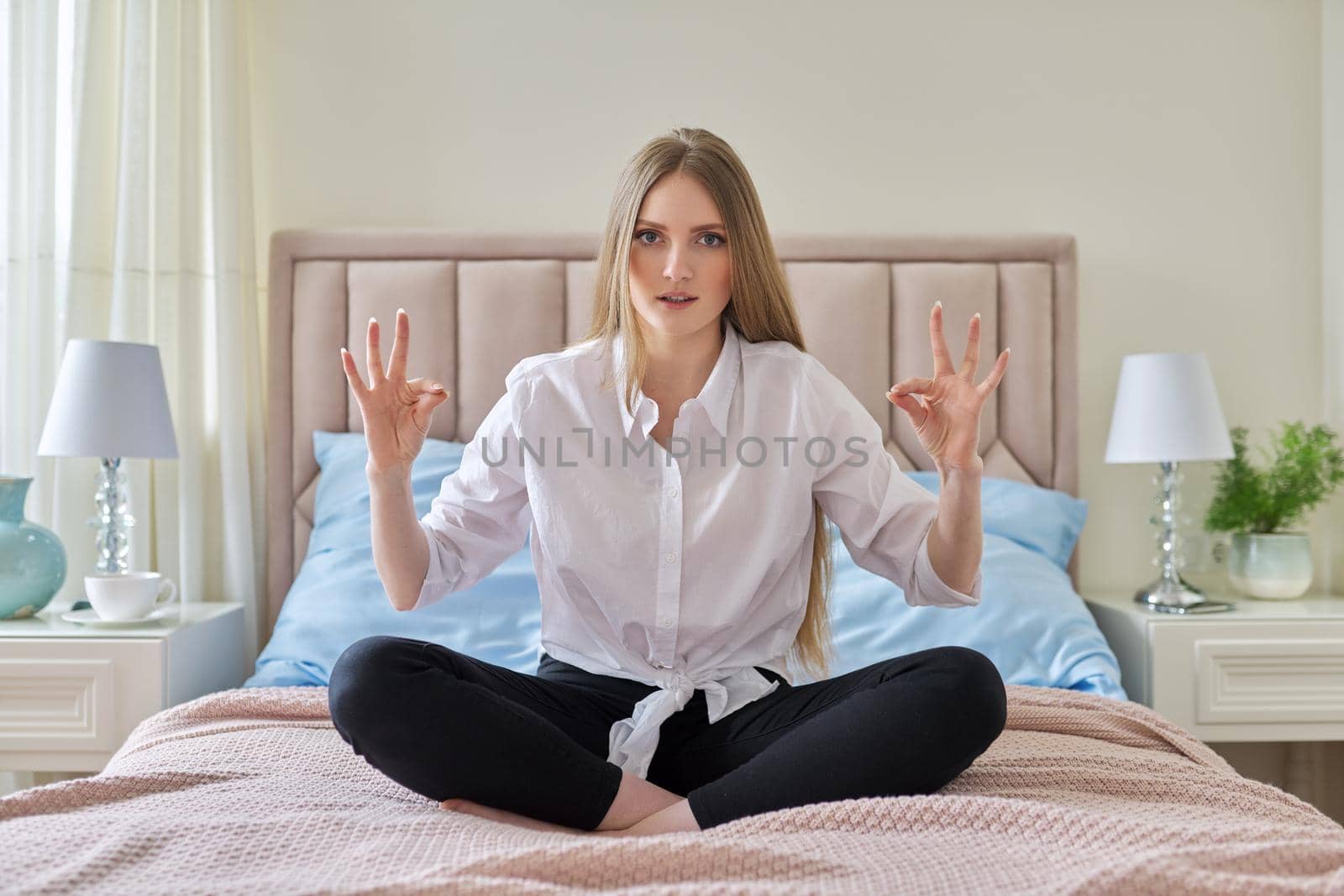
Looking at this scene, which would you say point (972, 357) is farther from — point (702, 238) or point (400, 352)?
point (400, 352)

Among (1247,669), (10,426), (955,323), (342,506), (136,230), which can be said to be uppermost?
(136,230)

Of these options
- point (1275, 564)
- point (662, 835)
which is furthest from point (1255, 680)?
point (662, 835)

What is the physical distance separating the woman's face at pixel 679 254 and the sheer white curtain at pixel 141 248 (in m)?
1.30

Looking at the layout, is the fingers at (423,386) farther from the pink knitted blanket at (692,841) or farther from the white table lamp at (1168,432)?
the white table lamp at (1168,432)

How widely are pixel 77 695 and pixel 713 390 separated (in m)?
1.35

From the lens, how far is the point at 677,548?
57.6 inches

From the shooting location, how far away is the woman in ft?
3.95

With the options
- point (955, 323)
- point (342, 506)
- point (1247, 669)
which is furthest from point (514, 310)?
point (1247, 669)

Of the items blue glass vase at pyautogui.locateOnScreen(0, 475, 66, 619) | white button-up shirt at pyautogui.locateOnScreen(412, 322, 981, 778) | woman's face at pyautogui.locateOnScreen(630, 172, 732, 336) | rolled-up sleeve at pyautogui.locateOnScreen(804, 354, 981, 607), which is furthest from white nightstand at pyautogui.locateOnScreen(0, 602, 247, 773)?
rolled-up sleeve at pyautogui.locateOnScreen(804, 354, 981, 607)

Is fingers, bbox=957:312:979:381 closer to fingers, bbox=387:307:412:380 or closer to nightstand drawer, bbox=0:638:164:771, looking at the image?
fingers, bbox=387:307:412:380

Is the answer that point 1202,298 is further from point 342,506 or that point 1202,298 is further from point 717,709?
point 342,506

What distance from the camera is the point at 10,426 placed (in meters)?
2.35

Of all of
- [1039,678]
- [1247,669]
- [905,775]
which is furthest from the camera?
[1247,669]

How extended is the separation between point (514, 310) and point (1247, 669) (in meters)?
1.71
